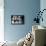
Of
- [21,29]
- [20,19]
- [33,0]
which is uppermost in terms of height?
[33,0]

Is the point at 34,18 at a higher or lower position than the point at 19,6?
lower

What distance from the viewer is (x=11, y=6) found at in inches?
218

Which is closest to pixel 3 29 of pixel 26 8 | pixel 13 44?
pixel 26 8

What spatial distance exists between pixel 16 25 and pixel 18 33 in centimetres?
36

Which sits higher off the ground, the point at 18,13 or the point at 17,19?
the point at 18,13

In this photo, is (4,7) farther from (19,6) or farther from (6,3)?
(19,6)

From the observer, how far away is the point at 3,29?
217 inches

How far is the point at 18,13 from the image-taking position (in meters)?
5.58

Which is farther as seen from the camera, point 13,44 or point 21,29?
point 21,29

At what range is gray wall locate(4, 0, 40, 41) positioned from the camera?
5.52m

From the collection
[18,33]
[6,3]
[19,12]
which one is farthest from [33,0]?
[18,33]

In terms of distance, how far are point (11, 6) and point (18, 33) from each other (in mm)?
1204

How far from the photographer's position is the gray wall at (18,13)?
552 centimetres

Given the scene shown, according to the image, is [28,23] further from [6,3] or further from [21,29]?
[6,3]
